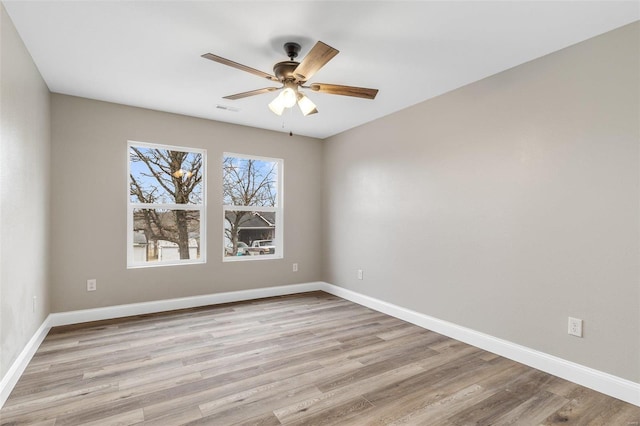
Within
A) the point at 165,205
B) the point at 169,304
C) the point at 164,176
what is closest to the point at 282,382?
the point at 169,304

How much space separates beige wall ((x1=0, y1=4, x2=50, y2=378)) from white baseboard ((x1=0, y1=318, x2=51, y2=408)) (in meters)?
0.06

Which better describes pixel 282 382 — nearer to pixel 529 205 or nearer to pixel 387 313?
pixel 387 313

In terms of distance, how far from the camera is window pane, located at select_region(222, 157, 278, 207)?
454 cm

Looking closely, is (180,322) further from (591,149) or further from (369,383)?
(591,149)

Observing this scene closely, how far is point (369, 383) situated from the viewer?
2318 millimetres

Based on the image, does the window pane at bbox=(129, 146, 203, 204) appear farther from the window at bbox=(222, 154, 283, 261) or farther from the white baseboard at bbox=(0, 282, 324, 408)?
the white baseboard at bbox=(0, 282, 324, 408)

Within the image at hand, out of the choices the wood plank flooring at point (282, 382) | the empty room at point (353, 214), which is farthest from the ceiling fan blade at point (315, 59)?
the wood plank flooring at point (282, 382)

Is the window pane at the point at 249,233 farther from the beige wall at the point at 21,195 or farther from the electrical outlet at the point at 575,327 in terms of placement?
the electrical outlet at the point at 575,327

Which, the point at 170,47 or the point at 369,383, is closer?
the point at 369,383

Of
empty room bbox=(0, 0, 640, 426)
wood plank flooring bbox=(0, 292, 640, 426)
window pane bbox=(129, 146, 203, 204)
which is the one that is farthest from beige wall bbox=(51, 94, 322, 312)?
wood plank flooring bbox=(0, 292, 640, 426)

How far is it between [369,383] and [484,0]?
2.57 metres

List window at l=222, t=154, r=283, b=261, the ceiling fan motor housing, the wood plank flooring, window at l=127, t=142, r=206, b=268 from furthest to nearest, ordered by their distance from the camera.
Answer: window at l=222, t=154, r=283, b=261, window at l=127, t=142, r=206, b=268, the ceiling fan motor housing, the wood plank flooring

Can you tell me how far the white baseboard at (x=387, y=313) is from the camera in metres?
2.17

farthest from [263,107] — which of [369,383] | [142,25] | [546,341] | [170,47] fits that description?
[546,341]
